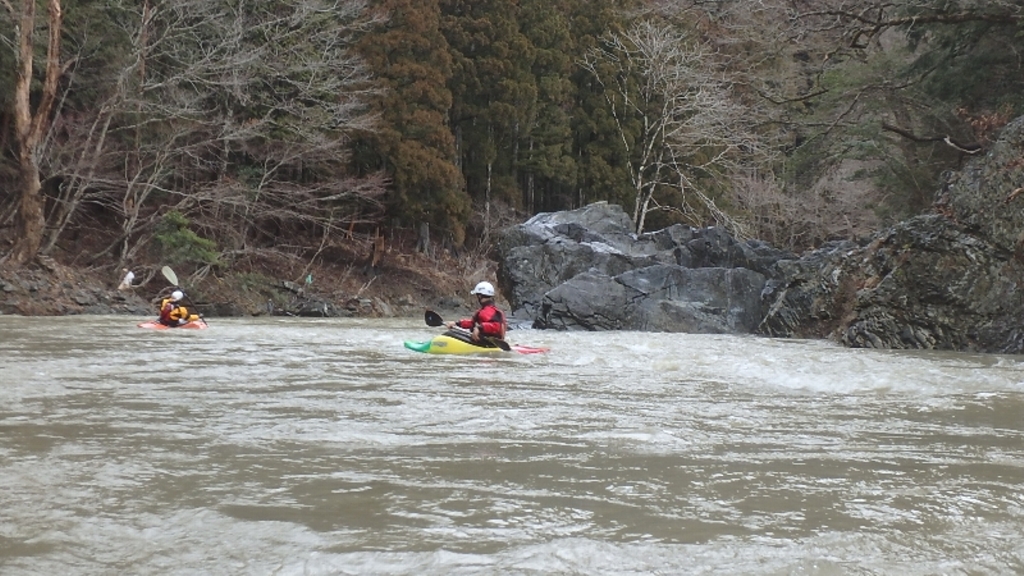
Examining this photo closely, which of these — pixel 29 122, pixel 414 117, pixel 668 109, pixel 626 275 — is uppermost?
pixel 668 109

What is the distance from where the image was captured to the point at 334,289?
963 inches

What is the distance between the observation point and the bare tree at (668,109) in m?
26.7

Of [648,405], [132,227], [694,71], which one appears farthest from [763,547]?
[694,71]

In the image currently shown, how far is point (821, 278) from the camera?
564 inches

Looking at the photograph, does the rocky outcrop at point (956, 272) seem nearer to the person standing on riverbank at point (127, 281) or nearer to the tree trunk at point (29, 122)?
the person standing on riverbank at point (127, 281)

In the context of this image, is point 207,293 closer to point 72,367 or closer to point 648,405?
point 72,367

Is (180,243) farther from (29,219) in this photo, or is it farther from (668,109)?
(668,109)

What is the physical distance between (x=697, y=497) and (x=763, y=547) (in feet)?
1.94

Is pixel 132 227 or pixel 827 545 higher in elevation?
pixel 132 227

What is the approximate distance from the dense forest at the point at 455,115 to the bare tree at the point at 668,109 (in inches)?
4.7

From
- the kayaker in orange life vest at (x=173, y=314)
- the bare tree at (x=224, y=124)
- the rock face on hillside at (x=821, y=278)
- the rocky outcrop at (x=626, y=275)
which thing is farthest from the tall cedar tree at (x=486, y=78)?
the kayaker in orange life vest at (x=173, y=314)

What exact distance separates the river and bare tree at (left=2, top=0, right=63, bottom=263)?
10916mm

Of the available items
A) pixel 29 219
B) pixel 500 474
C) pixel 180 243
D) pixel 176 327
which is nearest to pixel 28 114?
pixel 29 219

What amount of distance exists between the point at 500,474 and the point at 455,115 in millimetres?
25181
